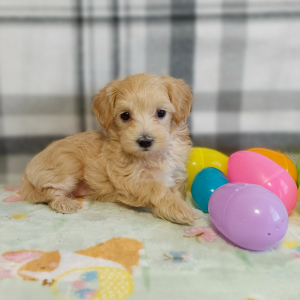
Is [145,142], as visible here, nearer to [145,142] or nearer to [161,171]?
[145,142]

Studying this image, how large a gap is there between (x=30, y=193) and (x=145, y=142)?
0.96 metres

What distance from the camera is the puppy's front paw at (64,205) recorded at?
205 cm

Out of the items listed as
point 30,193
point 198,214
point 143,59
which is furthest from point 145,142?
point 143,59

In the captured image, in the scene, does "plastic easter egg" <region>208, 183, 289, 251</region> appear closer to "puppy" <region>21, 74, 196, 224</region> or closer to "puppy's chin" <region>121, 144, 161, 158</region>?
"puppy" <region>21, 74, 196, 224</region>

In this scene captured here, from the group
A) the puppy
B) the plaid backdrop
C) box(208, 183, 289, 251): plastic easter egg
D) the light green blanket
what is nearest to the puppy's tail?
the puppy

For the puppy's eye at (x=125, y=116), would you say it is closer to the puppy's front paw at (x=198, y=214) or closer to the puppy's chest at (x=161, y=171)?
the puppy's chest at (x=161, y=171)

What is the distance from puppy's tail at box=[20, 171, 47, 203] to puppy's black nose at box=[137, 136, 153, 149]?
31.6 inches

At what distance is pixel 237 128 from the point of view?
2932mm

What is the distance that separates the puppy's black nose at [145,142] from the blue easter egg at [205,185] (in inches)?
17.6

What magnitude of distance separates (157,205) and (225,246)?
1.67 ft

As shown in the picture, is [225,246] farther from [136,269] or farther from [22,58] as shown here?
→ [22,58]

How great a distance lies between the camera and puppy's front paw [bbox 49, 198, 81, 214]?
6.72ft

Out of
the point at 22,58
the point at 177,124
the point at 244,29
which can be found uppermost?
the point at 244,29

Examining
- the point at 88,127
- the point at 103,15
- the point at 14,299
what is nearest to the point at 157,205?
the point at 14,299
